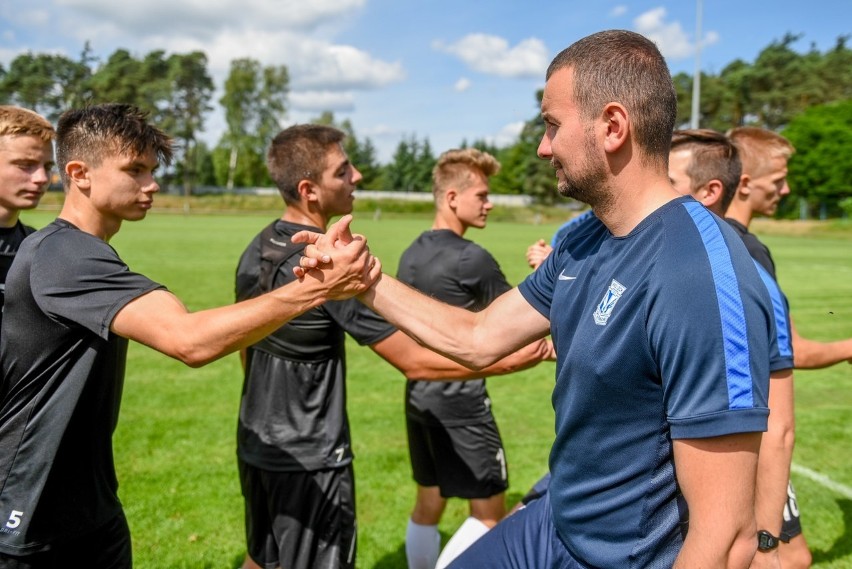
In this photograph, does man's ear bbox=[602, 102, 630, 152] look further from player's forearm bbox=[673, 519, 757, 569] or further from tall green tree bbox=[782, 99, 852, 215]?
tall green tree bbox=[782, 99, 852, 215]

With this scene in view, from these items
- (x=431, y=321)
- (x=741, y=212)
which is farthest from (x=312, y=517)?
(x=741, y=212)

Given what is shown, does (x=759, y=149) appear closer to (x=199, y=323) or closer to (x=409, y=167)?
(x=199, y=323)

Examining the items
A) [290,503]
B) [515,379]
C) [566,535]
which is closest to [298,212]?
[290,503]

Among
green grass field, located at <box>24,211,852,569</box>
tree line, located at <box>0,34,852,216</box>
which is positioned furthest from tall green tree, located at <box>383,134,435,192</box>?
green grass field, located at <box>24,211,852,569</box>

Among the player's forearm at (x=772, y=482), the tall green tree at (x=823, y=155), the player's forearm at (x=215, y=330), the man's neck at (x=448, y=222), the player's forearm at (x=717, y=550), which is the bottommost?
the player's forearm at (x=772, y=482)

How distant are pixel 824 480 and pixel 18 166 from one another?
22.7 feet

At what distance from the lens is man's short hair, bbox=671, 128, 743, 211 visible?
3818mm

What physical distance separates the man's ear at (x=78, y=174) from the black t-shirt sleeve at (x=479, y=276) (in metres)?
2.56

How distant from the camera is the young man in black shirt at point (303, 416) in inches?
143

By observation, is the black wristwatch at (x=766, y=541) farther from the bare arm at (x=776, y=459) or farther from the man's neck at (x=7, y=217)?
the man's neck at (x=7, y=217)

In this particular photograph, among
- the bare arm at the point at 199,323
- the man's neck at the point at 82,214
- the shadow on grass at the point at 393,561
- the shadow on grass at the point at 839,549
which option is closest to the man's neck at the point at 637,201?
the bare arm at the point at 199,323

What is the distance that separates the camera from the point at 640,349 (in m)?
1.97

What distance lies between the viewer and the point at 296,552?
11.9 ft

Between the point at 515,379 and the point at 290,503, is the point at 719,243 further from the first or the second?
the point at 515,379
